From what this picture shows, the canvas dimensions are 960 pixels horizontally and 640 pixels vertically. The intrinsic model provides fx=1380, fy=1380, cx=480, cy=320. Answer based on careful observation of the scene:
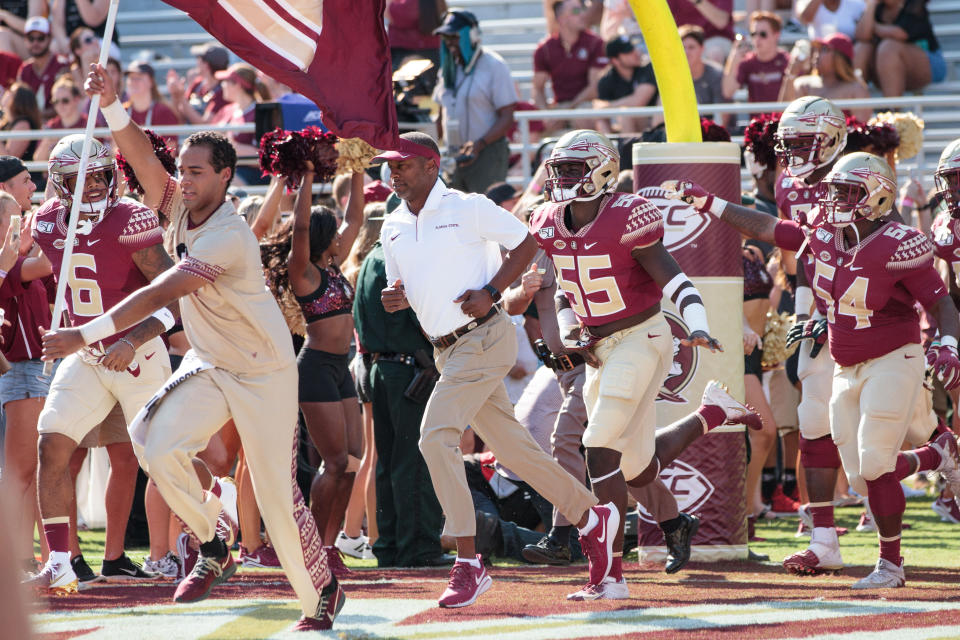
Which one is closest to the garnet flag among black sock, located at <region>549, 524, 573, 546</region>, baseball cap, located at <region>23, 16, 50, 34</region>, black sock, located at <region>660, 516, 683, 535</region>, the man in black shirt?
black sock, located at <region>660, 516, 683, 535</region>

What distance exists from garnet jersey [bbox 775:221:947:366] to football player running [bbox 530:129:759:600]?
2.94 feet

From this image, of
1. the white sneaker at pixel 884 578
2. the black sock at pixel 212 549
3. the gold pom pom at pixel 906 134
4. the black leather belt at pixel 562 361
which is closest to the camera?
the black sock at pixel 212 549

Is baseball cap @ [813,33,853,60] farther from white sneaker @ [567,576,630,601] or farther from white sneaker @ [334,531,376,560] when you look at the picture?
white sneaker @ [567,576,630,601]

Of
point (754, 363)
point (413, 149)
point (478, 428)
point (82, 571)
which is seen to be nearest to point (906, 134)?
point (754, 363)

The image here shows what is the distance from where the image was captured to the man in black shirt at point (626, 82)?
13211 millimetres

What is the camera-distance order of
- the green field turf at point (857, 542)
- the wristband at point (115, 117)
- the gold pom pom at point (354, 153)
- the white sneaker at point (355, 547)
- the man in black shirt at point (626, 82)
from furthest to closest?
the man in black shirt at point (626, 82) < the white sneaker at point (355, 547) < the green field turf at point (857, 542) < the gold pom pom at point (354, 153) < the wristband at point (115, 117)

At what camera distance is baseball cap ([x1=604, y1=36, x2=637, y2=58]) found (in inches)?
524

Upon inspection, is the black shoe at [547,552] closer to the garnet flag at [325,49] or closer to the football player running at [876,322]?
the football player running at [876,322]

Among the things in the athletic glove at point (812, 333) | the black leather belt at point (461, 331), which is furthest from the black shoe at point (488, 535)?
the athletic glove at point (812, 333)

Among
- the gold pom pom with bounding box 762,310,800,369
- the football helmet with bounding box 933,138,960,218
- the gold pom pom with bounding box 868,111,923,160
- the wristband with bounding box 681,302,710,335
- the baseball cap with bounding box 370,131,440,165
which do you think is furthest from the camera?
the gold pom pom with bounding box 762,310,800,369

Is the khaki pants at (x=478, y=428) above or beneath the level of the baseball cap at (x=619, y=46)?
beneath

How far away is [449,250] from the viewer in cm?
658

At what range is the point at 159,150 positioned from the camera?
Result: 7.07 metres

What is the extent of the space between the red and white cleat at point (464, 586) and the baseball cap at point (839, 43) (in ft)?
27.1
